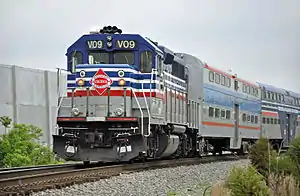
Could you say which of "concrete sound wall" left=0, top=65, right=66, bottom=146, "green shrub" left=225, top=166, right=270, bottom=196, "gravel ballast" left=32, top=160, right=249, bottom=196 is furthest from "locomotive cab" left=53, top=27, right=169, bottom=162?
"concrete sound wall" left=0, top=65, right=66, bottom=146

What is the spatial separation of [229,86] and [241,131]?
2.37 meters

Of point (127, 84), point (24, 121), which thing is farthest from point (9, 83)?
point (127, 84)

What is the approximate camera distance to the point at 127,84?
14398 millimetres

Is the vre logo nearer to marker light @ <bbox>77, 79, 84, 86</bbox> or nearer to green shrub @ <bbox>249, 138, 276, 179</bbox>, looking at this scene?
marker light @ <bbox>77, 79, 84, 86</bbox>

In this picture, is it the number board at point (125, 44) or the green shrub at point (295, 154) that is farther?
the number board at point (125, 44)

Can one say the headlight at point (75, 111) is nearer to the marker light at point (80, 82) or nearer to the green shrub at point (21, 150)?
the marker light at point (80, 82)

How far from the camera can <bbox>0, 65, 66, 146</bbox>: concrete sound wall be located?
89.8ft

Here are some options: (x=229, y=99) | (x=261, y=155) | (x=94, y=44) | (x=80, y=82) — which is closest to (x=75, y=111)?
(x=80, y=82)

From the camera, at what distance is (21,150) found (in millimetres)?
21438

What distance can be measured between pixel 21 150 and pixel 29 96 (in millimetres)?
8126

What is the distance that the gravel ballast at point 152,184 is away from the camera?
10.1 metres

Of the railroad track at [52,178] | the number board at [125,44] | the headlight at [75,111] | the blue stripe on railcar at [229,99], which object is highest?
the number board at [125,44]

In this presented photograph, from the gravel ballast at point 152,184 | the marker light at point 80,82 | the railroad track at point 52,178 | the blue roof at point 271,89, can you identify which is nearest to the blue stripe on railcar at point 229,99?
the blue roof at point 271,89

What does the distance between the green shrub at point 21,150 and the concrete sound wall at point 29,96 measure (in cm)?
437
